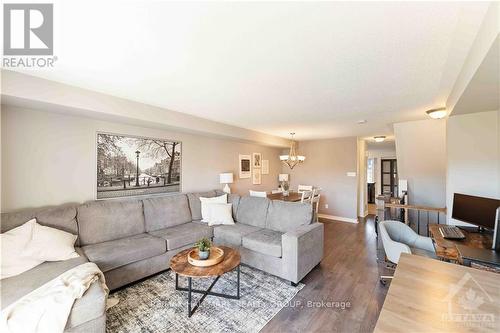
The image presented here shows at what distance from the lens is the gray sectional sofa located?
5.61 feet

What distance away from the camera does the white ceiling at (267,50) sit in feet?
4.07

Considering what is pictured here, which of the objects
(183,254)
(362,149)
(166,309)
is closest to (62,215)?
(183,254)

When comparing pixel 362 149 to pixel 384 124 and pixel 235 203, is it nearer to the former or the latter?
pixel 384 124

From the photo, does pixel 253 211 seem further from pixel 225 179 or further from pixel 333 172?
pixel 333 172

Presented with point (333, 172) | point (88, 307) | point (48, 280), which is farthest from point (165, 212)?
point (333, 172)

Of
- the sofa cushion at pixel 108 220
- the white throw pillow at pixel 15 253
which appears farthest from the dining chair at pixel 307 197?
the white throw pillow at pixel 15 253

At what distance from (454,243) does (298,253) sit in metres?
1.48

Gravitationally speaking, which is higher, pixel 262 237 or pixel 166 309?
pixel 262 237

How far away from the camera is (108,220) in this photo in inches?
109

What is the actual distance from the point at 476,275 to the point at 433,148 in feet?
11.8

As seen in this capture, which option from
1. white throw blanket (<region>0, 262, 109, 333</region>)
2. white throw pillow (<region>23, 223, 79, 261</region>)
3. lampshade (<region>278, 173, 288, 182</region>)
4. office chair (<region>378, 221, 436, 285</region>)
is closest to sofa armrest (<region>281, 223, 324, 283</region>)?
office chair (<region>378, 221, 436, 285</region>)

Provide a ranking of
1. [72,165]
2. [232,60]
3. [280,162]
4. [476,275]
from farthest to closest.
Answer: [280,162] → [72,165] → [232,60] → [476,275]

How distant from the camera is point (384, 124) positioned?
13.3 ft
